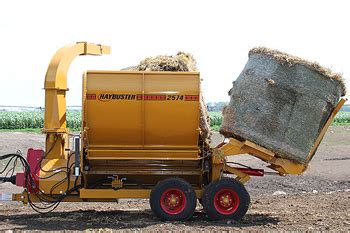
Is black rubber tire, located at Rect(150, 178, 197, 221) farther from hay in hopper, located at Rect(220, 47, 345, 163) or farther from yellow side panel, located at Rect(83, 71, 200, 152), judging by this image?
hay in hopper, located at Rect(220, 47, 345, 163)

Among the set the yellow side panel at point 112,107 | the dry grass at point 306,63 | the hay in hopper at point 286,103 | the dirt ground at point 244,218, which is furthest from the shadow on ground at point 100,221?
the dry grass at point 306,63

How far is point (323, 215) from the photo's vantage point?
1285cm

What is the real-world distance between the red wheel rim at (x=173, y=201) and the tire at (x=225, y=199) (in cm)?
43

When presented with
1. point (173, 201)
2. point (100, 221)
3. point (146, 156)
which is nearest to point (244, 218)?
point (173, 201)

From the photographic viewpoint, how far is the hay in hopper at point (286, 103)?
12117 mm

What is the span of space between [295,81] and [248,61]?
105cm

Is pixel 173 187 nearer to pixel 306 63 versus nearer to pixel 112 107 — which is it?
pixel 112 107

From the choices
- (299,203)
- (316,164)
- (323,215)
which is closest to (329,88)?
(323,215)

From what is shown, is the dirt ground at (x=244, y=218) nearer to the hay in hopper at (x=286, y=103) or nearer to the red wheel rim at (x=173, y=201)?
the red wheel rim at (x=173, y=201)

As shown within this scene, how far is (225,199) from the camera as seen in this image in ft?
40.2

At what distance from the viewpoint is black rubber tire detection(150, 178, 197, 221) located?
1205 centimetres

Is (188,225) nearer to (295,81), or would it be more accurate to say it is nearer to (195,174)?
(195,174)

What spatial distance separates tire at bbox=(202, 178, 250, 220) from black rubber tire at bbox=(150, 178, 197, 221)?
1.02 ft

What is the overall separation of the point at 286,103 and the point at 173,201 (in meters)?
2.81
